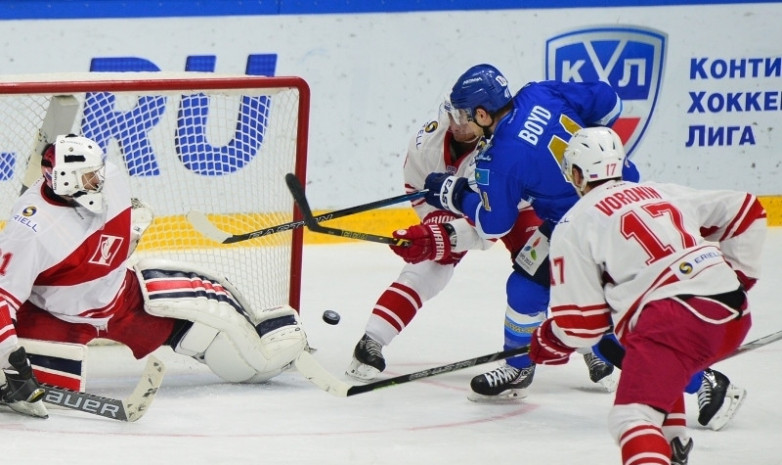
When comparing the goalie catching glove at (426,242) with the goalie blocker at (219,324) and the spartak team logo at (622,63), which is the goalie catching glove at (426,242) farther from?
the spartak team logo at (622,63)

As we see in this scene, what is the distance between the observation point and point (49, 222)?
147 inches

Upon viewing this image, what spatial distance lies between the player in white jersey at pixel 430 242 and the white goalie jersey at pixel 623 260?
3.55 ft

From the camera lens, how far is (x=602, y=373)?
4.28 m

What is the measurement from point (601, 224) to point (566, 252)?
96 millimetres

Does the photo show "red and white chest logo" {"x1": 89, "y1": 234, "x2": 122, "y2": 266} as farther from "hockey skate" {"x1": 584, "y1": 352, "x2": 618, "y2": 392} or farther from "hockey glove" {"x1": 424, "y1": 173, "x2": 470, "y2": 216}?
"hockey skate" {"x1": 584, "y1": 352, "x2": 618, "y2": 392}

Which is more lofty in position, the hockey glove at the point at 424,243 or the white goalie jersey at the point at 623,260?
the white goalie jersey at the point at 623,260

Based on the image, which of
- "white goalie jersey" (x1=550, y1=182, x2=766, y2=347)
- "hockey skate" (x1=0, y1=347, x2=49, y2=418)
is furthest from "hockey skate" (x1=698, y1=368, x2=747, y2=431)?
"hockey skate" (x1=0, y1=347, x2=49, y2=418)

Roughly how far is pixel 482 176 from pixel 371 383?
645 millimetres

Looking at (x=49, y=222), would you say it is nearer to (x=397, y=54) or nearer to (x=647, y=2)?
(x=397, y=54)

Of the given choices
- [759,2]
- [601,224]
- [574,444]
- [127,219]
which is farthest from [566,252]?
[759,2]

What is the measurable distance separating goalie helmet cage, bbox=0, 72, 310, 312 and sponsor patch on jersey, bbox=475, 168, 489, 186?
0.71m

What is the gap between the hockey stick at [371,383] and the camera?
3.57 meters

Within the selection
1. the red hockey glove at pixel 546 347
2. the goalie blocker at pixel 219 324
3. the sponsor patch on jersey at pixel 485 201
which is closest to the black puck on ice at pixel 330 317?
the goalie blocker at pixel 219 324

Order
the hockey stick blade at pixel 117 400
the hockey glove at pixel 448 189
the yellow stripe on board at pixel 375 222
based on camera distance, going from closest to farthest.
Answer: the hockey stick blade at pixel 117 400 → the hockey glove at pixel 448 189 → the yellow stripe on board at pixel 375 222
